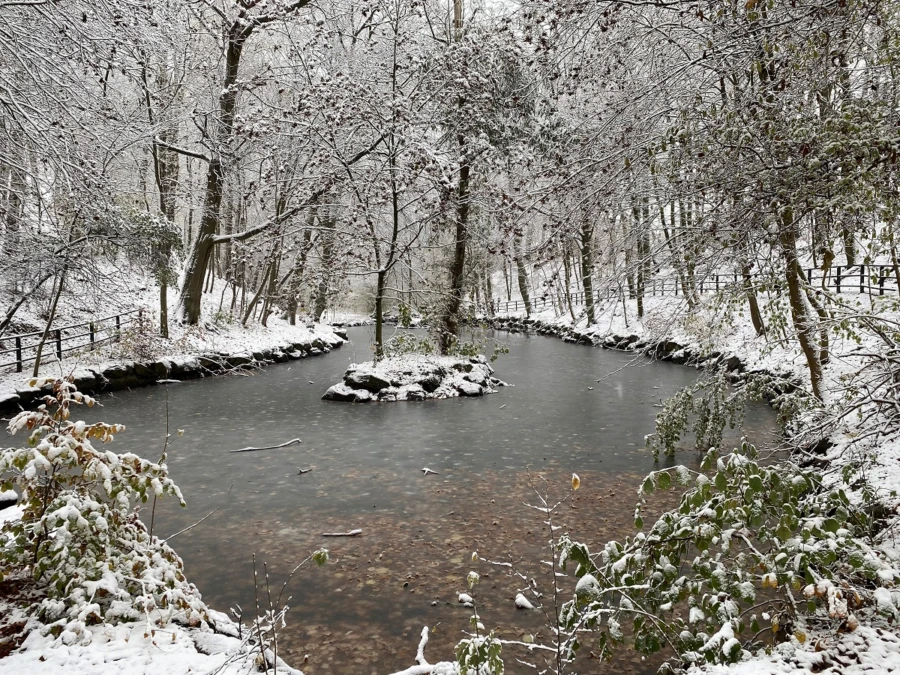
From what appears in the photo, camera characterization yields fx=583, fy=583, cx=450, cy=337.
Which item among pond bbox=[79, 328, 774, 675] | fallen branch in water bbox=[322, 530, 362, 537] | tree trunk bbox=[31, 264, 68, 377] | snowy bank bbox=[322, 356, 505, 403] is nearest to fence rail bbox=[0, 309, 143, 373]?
tree trunk bbox=[31, 264, 68, 377]

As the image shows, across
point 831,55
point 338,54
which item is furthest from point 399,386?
point 831,55

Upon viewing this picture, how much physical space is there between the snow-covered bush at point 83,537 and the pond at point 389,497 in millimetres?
1323

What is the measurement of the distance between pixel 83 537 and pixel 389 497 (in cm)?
469

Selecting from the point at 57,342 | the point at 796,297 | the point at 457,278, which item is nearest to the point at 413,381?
the point at 457,278

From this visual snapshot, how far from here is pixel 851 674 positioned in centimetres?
294

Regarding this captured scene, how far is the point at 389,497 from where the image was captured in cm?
807

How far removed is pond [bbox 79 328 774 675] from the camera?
195 inches

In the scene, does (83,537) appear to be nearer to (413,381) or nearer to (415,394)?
(415,394)

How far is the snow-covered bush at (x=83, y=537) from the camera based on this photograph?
3.45m

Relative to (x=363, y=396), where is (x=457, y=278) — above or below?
above

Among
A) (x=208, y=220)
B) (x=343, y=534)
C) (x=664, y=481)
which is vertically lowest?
(x=343, y=534)

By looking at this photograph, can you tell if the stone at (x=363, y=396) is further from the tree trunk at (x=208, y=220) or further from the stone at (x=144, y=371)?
the tree trunk at (x=208, y=220)

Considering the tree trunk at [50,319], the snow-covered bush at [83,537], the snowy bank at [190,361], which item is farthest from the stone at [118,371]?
the snow-covered bush at [83,537]

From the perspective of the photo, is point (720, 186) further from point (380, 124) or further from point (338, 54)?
point (338, 54)
